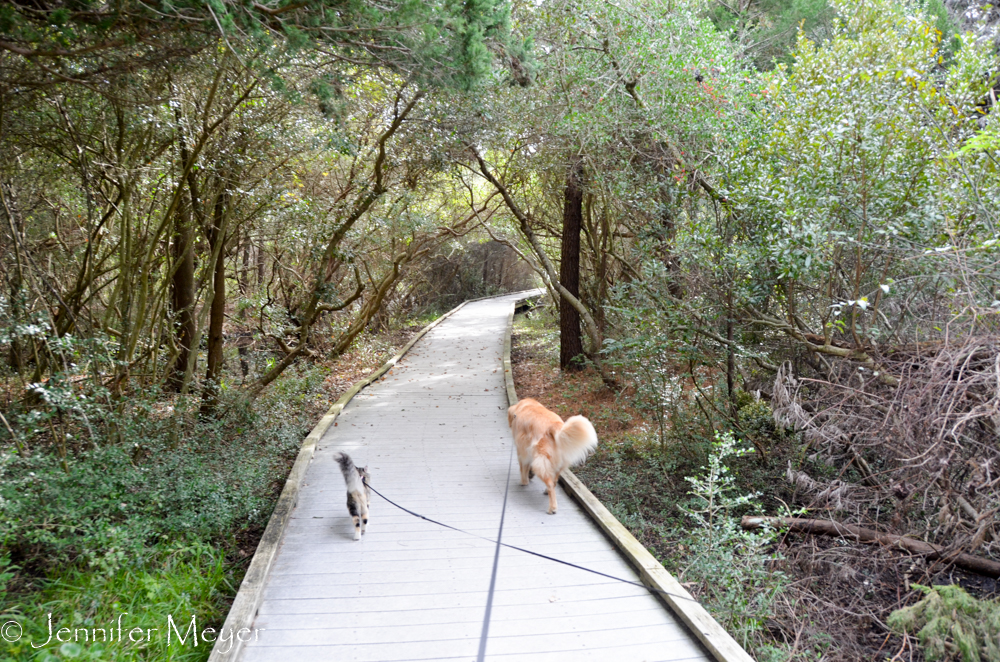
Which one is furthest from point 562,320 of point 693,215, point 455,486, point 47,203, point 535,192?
point 47,203

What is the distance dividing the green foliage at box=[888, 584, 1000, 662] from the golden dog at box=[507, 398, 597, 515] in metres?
2.54

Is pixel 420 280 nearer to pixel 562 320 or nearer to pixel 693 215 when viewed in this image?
pixel 562 320

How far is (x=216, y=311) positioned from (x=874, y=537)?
8315 mm

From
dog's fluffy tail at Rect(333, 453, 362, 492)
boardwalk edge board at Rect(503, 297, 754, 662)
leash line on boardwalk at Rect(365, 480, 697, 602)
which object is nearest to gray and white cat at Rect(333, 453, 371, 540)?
dog's fluffy tail at Rect(333, 453, 362, 492)

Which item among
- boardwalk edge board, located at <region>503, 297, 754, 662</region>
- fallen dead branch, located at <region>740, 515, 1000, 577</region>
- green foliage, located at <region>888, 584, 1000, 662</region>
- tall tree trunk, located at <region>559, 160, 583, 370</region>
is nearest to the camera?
boardwalk edge board, located at <region>503, 297, 754, 662</region>

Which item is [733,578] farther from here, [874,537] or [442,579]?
[442,579]

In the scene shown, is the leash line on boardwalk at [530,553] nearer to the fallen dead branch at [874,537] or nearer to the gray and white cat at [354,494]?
the gray and white cat at [354,494]

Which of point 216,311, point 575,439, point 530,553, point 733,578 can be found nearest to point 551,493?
point 575,439

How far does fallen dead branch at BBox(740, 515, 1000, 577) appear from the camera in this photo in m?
4.43

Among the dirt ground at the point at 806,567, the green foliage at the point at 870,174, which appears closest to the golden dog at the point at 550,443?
the dirt ground at the point at 806,567

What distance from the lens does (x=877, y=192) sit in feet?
14.9

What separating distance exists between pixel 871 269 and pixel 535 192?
Result: 410 inches

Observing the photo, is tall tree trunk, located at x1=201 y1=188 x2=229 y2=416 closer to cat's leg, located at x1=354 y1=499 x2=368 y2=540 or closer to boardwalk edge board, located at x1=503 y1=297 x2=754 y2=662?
cat's leg, located at x1=354 y1=499 x2=368 y2=540

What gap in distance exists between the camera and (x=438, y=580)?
3980 mm
